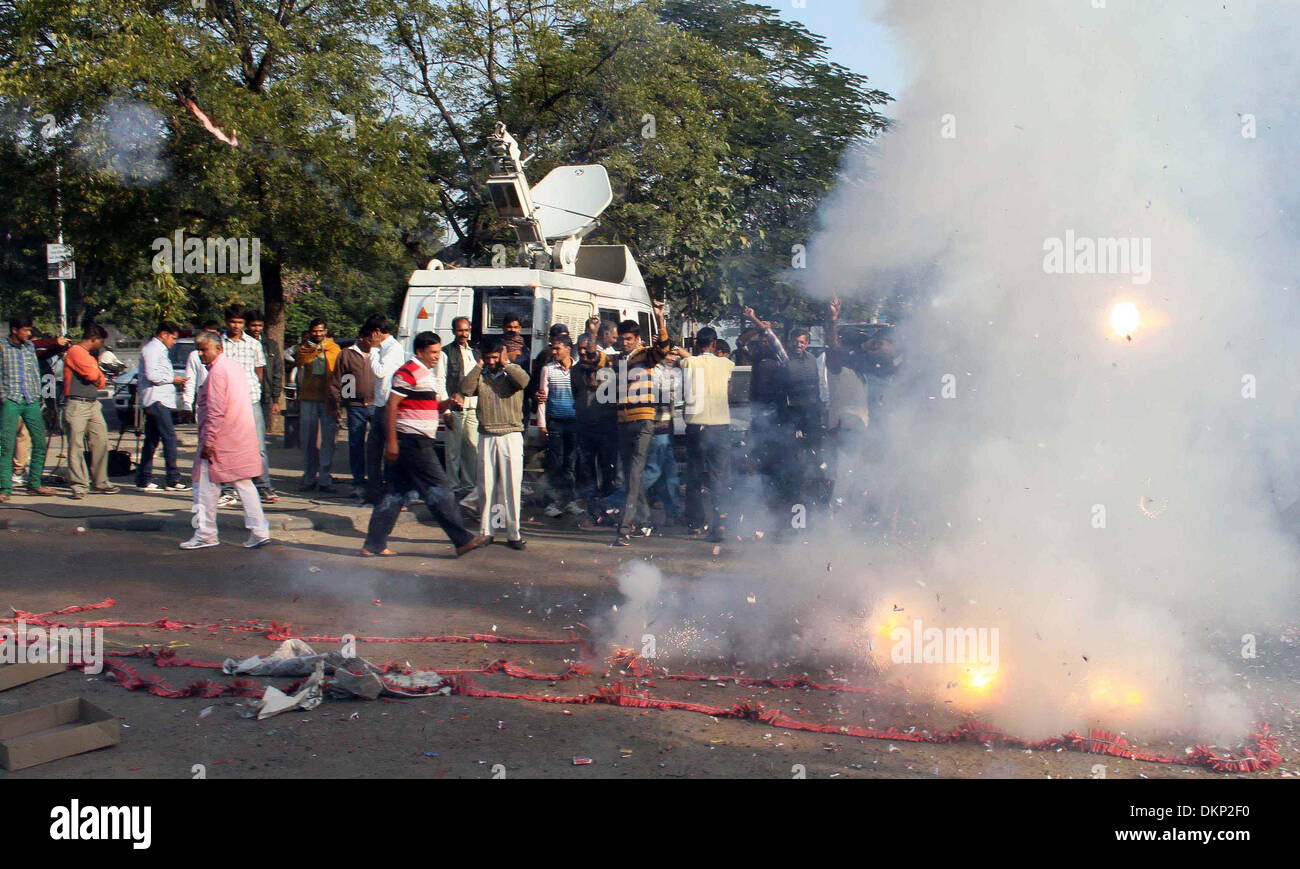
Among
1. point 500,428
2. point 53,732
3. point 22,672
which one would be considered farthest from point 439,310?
point 53,732

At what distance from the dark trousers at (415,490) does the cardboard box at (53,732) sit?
4078 mm

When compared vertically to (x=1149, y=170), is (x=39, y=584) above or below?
below

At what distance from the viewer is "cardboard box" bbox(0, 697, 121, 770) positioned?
4184 mm

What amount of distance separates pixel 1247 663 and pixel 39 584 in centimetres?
753

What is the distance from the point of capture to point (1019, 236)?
5.12 meters

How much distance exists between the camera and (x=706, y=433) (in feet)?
33.1

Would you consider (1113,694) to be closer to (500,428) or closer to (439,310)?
(500,428)

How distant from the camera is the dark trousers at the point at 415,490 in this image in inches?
336

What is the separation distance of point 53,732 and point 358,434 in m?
7.56

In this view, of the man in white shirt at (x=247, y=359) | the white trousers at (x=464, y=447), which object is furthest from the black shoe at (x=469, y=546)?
the man in white shirt at (x=247, y=359)

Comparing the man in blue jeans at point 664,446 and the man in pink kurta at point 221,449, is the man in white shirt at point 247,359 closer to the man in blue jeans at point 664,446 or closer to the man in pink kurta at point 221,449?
the man in pink kurta at point 221,449
